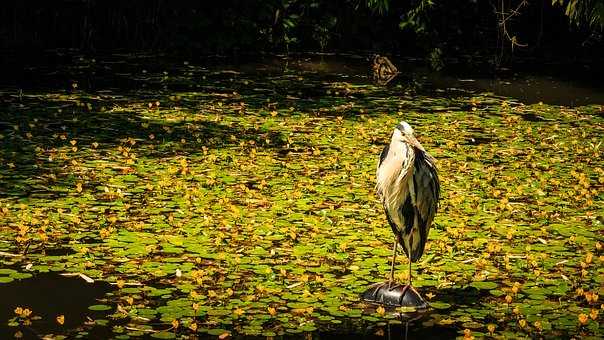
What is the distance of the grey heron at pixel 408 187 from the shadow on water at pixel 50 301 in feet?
5.17

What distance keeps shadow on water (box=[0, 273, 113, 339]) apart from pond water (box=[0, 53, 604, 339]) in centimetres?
1

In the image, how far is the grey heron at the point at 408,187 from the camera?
4.82 m

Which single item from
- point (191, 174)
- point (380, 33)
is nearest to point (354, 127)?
point (191, 174)

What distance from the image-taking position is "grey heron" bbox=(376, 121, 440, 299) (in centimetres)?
482

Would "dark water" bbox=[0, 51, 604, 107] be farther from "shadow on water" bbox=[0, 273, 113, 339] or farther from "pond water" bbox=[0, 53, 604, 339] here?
"shadow on water" bbox=[0, 273, 113, 339]

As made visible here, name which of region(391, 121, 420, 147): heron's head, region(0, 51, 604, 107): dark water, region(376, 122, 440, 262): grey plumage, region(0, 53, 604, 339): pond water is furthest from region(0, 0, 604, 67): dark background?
region(391, 121, 420, 147): heron's head

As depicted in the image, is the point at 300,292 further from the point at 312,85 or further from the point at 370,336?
the point at 312,85

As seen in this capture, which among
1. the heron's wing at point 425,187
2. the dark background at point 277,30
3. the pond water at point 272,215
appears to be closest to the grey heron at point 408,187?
the heron's wing at point 425,187

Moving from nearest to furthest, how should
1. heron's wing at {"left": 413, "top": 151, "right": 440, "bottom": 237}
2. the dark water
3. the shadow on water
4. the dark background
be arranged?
the shadow on water → heron's wing at {"left": 413, "top": 151, "right": 440, "bottom": 237} → the dark water → the dark background

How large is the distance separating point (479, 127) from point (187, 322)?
259 inches

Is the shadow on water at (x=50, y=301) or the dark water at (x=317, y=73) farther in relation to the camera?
the dark water at (x=317, y=73)

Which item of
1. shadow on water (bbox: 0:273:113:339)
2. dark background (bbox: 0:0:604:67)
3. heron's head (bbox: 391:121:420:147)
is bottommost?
shadow on water (bbox: 0:273:113:339)

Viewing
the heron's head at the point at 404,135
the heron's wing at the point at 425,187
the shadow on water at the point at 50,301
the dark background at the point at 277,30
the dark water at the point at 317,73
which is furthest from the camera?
the dark background at the point at 277,30

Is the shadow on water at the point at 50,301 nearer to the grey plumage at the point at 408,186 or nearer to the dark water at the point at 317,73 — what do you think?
the grey plumage at the point at 408,186
